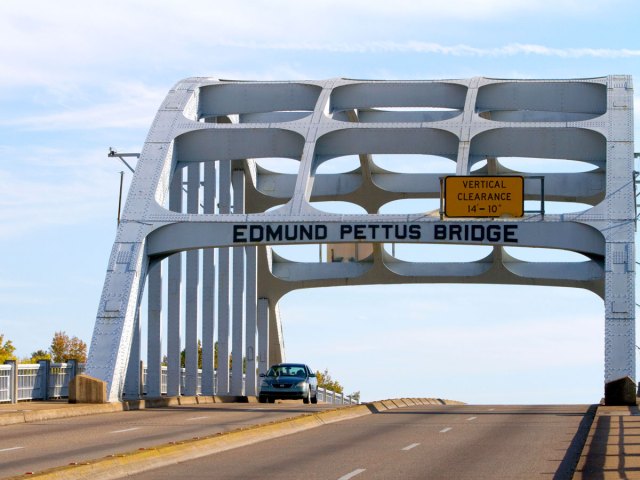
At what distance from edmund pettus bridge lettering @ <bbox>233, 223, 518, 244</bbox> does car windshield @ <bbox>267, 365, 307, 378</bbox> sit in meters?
6.77

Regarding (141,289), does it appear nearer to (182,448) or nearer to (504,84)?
(504,84)

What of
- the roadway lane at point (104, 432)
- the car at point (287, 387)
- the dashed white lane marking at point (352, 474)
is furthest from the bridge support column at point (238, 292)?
the dashed white lane marking at point (352, 474)

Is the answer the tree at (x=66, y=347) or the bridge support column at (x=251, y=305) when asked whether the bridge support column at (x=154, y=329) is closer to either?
the bridge support column at (x=251, y=305)

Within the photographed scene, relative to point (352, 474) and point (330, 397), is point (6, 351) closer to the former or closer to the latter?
point (330, 397)

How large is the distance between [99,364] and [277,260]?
29081mm

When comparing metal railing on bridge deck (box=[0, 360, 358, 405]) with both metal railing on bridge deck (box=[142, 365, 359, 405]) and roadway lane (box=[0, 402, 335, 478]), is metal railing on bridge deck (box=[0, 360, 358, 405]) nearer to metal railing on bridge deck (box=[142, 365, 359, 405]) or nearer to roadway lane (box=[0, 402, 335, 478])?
roadway lane (box=[0, 402, 335, 478])

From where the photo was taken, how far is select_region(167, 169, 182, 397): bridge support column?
50812 millimetres

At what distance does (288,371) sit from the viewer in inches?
1850

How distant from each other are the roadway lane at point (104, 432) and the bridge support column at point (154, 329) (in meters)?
12.1

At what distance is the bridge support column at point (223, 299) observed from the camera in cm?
5381

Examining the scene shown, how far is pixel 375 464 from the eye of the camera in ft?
59.0

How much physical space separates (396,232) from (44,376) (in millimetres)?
12542

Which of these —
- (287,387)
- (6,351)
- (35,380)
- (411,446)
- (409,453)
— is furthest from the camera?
(6,351)

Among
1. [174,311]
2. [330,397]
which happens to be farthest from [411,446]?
[330,397]
